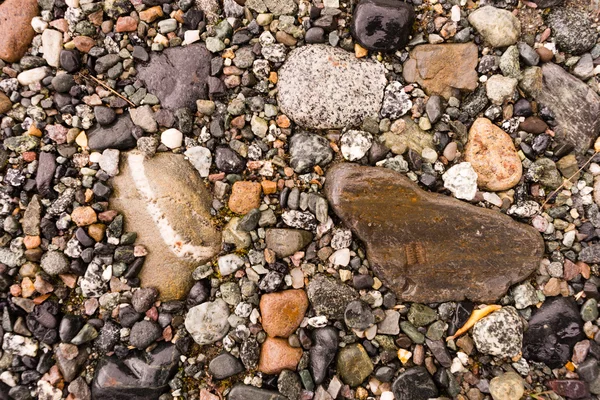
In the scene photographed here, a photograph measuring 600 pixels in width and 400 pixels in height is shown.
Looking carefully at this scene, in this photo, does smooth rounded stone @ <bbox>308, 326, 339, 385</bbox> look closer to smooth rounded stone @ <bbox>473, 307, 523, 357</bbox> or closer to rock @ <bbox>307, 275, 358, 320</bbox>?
rock @ <bbox>307, 275, 358, 320</bbox>

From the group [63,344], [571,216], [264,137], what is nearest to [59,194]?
[63,344]

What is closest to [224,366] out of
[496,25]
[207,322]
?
[207,322]

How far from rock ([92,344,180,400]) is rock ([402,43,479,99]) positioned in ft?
8.69

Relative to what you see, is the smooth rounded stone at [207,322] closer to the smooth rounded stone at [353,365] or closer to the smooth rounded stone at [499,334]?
the smooth rounded stone at [353,365]

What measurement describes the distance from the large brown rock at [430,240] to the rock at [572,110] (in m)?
0.77

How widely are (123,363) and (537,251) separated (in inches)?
119

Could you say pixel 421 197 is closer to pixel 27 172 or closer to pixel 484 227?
pixel 484 227

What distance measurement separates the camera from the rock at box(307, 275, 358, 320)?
3.16m

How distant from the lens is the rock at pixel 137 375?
3094mm

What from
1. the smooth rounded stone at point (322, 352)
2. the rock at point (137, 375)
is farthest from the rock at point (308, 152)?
the rock at point (137, 375)

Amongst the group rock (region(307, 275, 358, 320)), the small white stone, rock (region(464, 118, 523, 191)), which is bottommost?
rock (region(307, 275, 358, 320))

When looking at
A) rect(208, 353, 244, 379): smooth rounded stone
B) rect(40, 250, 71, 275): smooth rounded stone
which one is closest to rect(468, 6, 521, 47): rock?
rect(208, 353, 244, 379): smooth rounded stone

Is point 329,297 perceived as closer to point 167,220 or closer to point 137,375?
point 167,220

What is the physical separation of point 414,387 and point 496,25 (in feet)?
8.66
